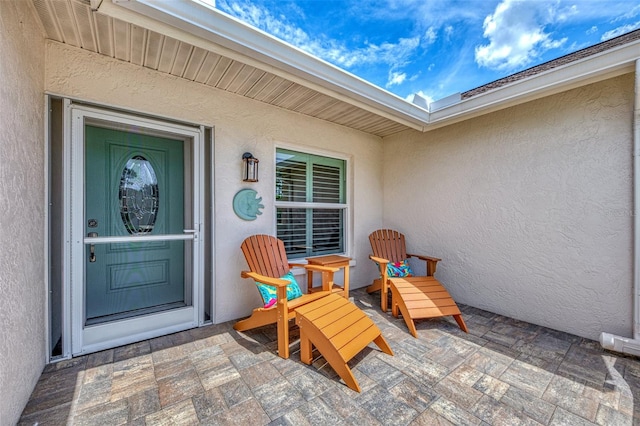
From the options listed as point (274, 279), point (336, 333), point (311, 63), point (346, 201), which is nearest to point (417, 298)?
point (336, 333)

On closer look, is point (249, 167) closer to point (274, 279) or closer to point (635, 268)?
point (274, 279)

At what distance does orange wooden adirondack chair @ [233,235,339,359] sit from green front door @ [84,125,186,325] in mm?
760

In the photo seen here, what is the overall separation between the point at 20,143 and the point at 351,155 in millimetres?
3567

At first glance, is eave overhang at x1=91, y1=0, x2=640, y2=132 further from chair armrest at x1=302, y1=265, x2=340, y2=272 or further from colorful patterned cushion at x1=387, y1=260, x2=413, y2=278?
colorful patterned cushion at x1=387, y1=260, x2=413, y2=278

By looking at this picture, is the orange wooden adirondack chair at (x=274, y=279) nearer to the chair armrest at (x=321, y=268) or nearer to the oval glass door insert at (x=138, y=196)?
the chair armrest at (x=321, y=268)

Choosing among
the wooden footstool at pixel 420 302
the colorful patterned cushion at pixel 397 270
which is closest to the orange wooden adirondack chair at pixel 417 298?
the wooden footstool at pixel 420 302

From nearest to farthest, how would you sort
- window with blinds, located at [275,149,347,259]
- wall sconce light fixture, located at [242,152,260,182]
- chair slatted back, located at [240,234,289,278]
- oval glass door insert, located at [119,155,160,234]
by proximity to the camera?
oval glass door insert, located at [119,155,160,234], chair slatted back, located at [240,234,289,278], wall sconce light fixture, located at [242,152,260,182], window with blinds, located at [275,149,347,259]

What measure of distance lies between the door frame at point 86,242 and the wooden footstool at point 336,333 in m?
1.38

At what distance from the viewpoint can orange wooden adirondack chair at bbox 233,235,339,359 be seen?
233 centimetres

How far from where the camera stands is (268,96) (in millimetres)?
3145

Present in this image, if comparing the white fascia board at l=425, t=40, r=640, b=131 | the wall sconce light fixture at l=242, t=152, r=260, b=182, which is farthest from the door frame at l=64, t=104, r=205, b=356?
the white fascia board at l=425, t=40, r=640, b=131

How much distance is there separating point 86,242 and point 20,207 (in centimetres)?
84

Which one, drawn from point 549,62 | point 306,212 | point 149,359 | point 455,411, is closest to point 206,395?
point 149,359

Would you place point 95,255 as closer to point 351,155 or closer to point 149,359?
point 149,359
